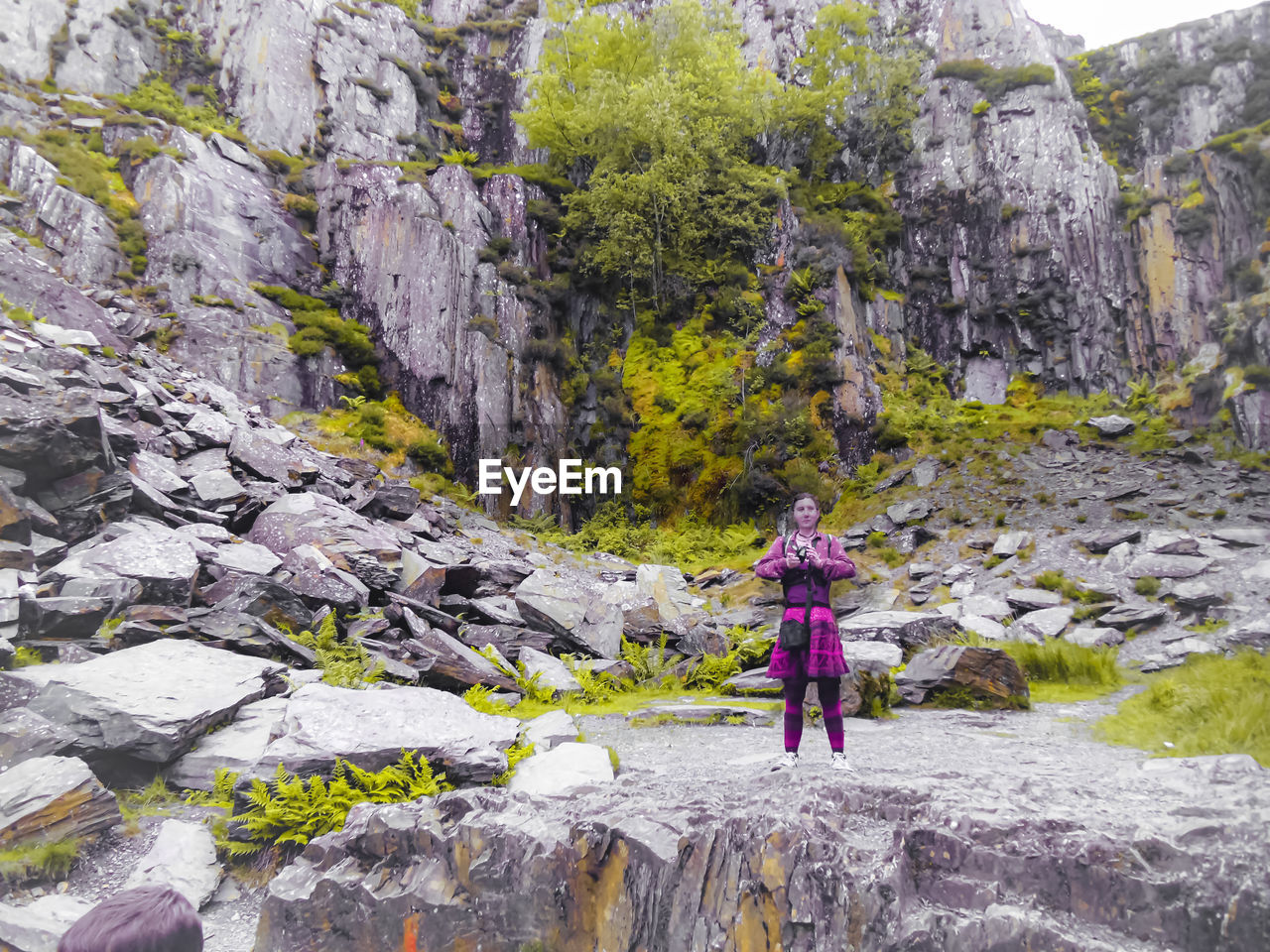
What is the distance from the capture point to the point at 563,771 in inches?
189

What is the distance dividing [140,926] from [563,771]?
3.32m

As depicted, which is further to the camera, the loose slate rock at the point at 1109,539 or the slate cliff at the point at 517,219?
the slate cliff at the point at 517,219

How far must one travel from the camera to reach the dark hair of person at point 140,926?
1.69m

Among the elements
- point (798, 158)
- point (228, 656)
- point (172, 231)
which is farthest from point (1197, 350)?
point (172, 231)

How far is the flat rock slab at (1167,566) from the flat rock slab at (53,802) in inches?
604

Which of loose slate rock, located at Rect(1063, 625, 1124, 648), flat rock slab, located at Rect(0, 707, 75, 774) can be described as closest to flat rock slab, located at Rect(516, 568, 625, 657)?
flat rock slab, located at Rect(0, 707, 75, 774)

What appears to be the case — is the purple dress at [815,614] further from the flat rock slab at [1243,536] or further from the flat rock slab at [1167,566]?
the flat rock slab at [1243,536]

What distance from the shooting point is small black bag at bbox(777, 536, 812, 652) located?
15.0ft

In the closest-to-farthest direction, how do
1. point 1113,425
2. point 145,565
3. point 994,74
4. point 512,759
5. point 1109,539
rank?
point 512,759, point 145,565, point 1109,539, point 1113,425, point 994,74

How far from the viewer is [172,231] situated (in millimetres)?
19906

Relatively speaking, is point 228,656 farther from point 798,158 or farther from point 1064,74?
point 1064,74

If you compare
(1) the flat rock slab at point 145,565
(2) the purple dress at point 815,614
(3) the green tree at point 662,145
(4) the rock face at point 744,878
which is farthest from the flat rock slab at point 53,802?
(3) the green tree at point 662,145

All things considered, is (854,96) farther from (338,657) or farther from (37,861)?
(37,861)

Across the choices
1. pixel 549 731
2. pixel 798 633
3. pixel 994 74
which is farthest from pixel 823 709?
pixel 994 74
